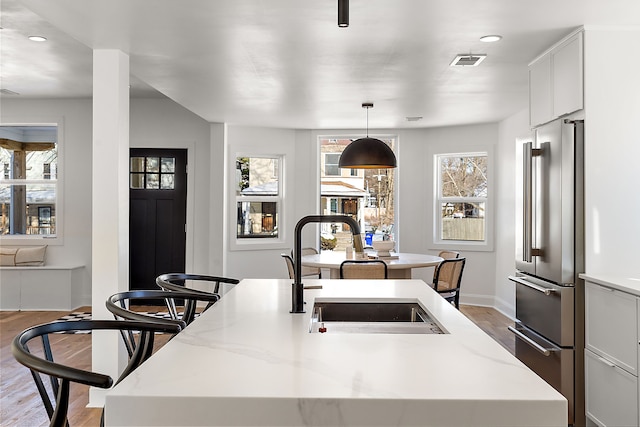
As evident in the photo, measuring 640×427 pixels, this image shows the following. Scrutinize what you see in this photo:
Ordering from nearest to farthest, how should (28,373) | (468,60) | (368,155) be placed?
1. (468,60)
2. (28,373)
3. (368,155)

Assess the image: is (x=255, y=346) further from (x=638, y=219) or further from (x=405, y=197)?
(x=405, y=197)

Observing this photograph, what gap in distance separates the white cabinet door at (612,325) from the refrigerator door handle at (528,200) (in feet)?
1.53

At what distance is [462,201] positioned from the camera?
7.43m

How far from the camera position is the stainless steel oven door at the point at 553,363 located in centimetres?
318

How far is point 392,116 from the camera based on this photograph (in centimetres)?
652

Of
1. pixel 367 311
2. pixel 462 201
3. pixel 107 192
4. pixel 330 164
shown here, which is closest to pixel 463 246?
pixel 462 201

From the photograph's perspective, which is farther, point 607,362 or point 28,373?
point 28,373

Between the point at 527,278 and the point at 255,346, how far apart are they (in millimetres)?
2664

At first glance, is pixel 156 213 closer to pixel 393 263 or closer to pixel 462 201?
pixel 393 263

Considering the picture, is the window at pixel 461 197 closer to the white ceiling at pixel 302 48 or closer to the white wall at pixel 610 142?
the white ceiling at pixel 302 48

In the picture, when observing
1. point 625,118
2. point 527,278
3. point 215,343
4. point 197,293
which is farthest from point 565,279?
point 215,343

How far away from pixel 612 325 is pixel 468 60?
2012 mm

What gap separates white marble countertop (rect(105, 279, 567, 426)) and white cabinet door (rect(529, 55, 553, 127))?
243cm

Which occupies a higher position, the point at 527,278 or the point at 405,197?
the point at 405,197
